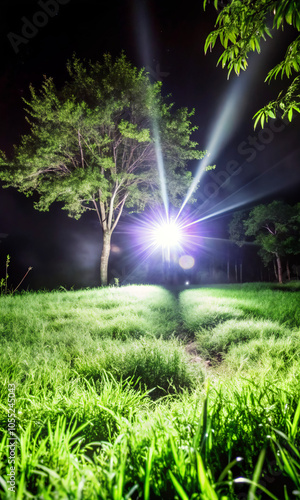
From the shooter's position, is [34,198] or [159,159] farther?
[34,198]

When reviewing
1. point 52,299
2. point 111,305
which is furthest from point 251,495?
point 52,299

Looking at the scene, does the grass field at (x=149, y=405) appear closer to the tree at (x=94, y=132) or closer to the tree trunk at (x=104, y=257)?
the tree trunk at (x=104, y=257)

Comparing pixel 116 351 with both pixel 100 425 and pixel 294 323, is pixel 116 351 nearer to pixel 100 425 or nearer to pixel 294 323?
pixel 100 425

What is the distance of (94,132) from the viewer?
10070 mm

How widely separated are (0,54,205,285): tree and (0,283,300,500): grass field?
6790 mm

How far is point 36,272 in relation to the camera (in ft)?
57.8

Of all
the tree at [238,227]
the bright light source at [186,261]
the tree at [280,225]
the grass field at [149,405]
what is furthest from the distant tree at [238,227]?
the grass field at [149,405]

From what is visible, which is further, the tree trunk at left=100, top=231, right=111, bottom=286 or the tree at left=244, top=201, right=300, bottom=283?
the tree at left=244, top=201, right=300, bottom=283

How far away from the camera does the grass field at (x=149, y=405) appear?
2.93 feet

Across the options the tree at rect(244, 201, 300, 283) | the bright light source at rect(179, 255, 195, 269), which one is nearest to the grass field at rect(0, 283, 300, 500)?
the tree at rect(244, 201, 300, 283)

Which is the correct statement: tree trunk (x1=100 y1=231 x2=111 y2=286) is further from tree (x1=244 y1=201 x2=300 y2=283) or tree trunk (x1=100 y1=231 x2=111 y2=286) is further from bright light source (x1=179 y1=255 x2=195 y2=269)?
tree (x1=244 y1=201 x2=300 y2=283)

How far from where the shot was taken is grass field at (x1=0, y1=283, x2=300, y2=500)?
0.89 meters

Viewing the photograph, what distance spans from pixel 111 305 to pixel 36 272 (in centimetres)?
1424

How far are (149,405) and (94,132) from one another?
1082 centimetres
